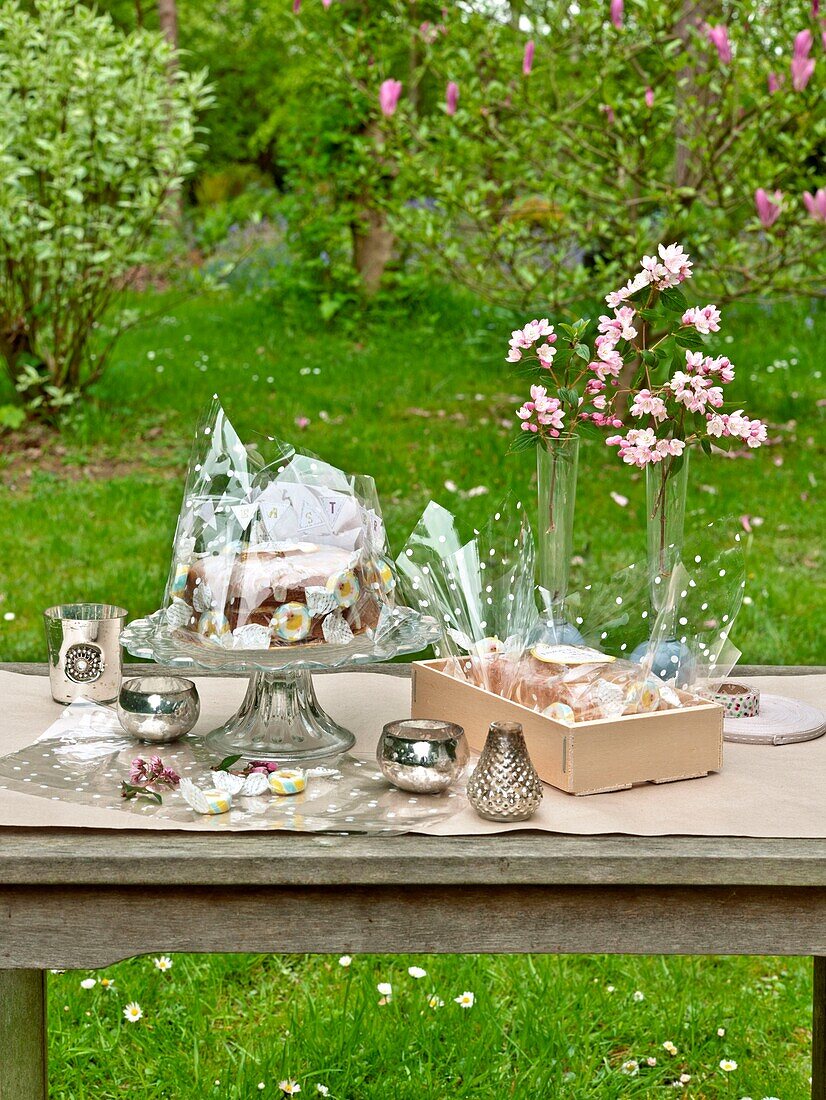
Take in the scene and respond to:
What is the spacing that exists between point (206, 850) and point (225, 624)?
262mm

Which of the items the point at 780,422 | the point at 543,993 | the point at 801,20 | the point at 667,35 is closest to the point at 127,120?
the point at 667,35

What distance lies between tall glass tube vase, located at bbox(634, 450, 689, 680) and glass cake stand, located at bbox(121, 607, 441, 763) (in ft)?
0.89

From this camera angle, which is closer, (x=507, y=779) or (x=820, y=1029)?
(x=507, y=779)

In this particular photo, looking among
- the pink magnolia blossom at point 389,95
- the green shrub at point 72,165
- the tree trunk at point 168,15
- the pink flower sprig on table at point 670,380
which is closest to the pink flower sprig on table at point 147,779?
the pink flower sprig on table at point 670,380

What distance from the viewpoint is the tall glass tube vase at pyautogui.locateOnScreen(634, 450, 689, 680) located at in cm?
162

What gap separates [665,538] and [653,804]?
0.43 m

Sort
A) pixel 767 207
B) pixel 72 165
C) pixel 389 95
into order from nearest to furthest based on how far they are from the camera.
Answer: pixel 767 207 → pixel 389 95 → pixel 72 165

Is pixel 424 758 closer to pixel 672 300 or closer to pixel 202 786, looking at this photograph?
pixel 202 786

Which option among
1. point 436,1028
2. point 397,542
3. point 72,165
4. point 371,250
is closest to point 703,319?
point 436,1028

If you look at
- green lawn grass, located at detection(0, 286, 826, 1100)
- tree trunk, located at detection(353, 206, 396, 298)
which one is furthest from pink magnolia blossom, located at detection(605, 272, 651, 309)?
tree trunk, located at detection(353, 206, 396, 298)

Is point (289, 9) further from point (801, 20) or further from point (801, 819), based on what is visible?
point (801, 819)

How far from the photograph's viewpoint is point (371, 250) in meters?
8.41

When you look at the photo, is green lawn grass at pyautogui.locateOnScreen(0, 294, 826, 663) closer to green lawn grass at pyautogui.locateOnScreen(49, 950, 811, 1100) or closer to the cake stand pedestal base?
green lawn grass at pyautogui.locateOnScreen(49, 950, 811, 1100)

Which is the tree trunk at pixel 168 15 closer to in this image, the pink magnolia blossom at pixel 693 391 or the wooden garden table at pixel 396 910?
the pink magnolia blossom at pixel 693 391
